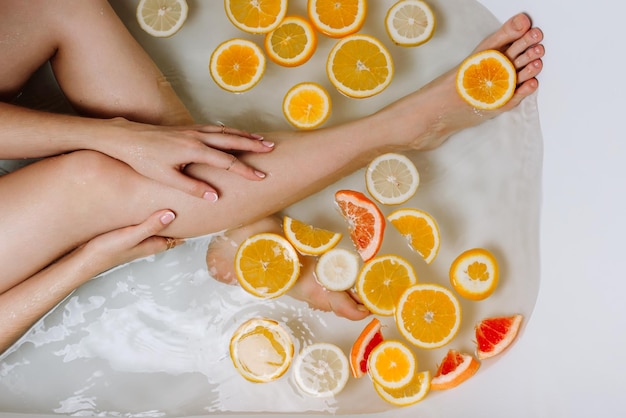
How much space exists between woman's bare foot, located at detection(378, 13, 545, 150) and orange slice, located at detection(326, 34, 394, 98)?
12 centimetres

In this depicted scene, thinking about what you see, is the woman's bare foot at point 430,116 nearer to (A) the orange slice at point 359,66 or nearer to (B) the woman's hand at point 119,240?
(A) the orange slice at point 359,66

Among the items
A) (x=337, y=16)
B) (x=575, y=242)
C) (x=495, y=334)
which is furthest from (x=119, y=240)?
(x=575, y=242)

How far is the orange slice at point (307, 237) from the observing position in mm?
1455

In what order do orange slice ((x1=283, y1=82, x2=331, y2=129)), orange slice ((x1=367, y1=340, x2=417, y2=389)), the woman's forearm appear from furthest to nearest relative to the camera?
orange slice ((x1=283, y1=82, x2=331, y2=129)) < orange slice ((x1=367, y1=340, x2=417, y2=389)) < the woman's forearm

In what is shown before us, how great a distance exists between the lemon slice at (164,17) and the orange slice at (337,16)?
33cm

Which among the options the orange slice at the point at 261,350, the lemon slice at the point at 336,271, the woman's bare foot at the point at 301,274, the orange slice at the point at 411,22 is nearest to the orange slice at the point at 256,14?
the orange slice at the point at 411,22

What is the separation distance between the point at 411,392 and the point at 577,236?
1.62 feet

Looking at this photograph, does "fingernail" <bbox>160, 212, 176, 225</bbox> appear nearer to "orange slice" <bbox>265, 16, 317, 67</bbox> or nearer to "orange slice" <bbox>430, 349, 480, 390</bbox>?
"orange slice" <bbox>265, 16, 317, 67</bbox>

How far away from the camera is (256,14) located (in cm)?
153

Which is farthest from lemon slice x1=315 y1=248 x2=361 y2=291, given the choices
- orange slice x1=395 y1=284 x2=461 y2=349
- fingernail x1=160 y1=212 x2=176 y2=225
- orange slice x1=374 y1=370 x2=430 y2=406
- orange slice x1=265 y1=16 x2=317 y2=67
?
orange slice x1=265 y1=16 x2=317 y2=67

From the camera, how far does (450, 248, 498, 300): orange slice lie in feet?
4.66

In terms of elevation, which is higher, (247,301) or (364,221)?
(364,221)

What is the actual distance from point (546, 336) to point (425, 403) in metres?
0.30

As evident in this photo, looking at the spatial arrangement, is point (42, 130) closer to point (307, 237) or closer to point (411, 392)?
point (307, 237)
